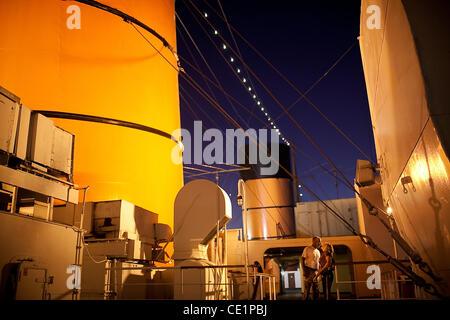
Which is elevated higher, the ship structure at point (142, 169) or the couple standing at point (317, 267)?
the ship structure at point (142, 169)

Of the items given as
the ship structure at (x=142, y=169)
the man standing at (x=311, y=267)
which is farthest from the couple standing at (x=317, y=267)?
the ship structure at (x=142, y=169)

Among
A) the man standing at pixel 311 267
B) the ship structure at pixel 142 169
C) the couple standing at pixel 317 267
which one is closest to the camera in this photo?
the ship structure at pixel 142 169

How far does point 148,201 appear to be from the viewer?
30.9ft

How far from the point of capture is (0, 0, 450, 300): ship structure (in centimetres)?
337

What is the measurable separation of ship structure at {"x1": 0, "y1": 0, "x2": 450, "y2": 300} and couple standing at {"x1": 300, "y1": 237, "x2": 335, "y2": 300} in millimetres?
484

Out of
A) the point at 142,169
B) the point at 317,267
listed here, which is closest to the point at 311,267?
the point at 317,267

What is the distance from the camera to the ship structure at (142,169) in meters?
3.37

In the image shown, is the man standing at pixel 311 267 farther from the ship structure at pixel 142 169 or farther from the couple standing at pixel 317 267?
the ship structure at pixel 142 169

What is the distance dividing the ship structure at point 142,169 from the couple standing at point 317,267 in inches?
19.1

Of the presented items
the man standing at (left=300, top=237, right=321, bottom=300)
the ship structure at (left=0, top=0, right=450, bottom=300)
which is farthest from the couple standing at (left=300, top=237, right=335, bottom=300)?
the ship structure at (left=0, top=0, right=450, bottom=300)

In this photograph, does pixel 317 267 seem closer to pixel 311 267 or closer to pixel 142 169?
pixel 311 267

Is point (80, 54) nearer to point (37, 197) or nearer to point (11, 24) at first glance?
point (11, 24)
